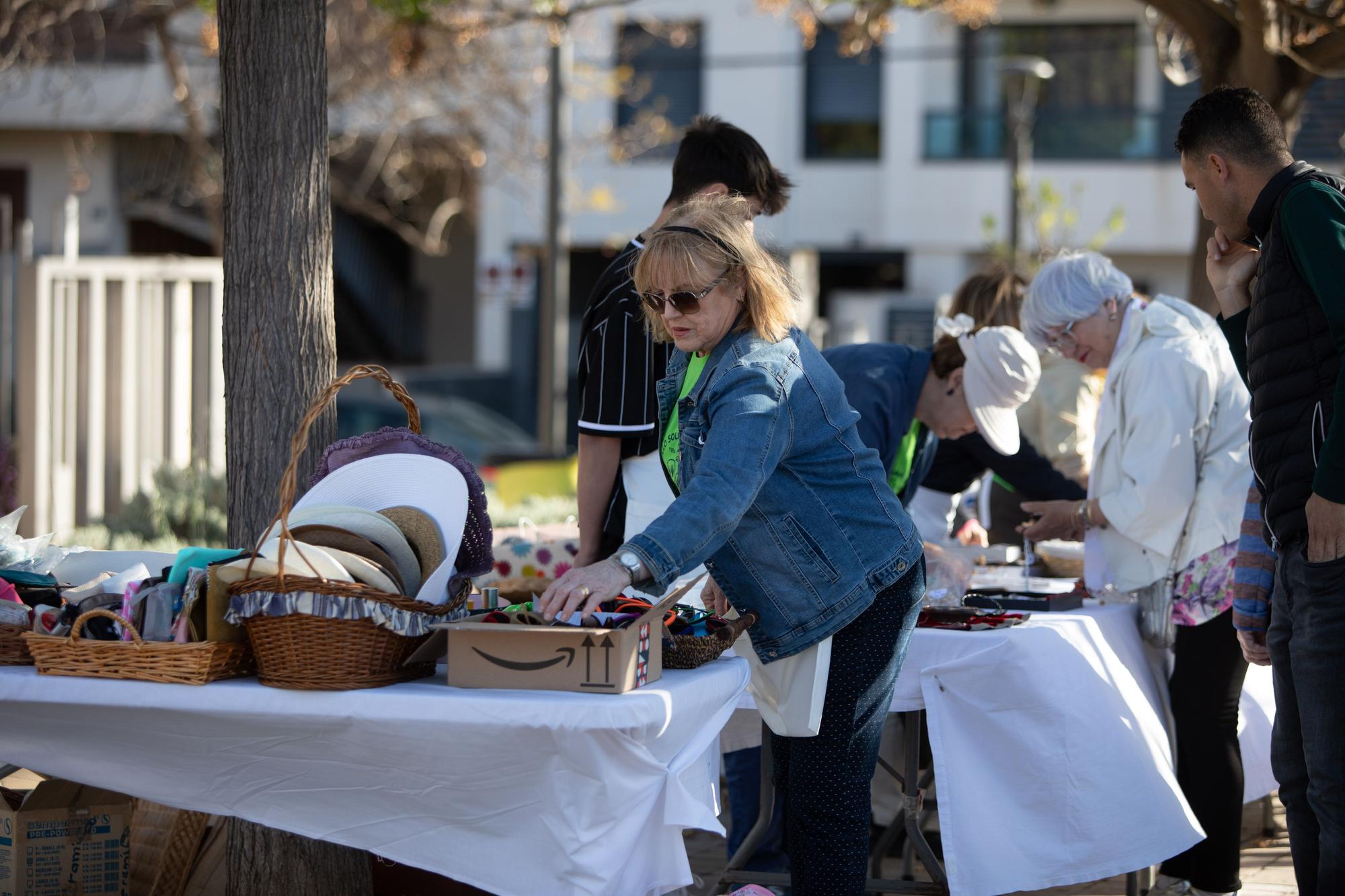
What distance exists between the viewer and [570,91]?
55.1 feet

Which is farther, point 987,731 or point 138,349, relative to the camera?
point 138,349

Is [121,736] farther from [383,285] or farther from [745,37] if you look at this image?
[383,285]

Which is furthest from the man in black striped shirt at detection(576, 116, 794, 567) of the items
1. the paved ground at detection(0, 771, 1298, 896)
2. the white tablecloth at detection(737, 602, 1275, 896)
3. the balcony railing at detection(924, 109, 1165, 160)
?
the balcony railing at detection(924, 109, 1165, 160)

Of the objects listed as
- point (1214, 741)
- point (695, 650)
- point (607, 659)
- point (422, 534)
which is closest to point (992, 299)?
point (1214, 741)

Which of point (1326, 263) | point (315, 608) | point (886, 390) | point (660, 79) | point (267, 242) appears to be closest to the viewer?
point (315, 608)

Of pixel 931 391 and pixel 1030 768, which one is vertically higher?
pixel 931 391

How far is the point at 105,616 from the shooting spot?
264 centimetres

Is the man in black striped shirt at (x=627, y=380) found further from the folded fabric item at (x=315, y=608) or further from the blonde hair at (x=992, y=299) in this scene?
the blonde hair at (x=992, y=299)

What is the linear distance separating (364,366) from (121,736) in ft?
2.69

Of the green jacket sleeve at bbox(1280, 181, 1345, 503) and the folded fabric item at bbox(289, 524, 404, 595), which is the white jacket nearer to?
the green jacket sleeve at bbox(1280, 181, 1345, 503)

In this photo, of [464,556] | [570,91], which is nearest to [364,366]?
[464,556]

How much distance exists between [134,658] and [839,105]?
63.6ft

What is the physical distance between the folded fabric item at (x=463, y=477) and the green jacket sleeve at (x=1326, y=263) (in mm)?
1607

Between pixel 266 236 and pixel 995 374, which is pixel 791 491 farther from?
pixel 266 236
